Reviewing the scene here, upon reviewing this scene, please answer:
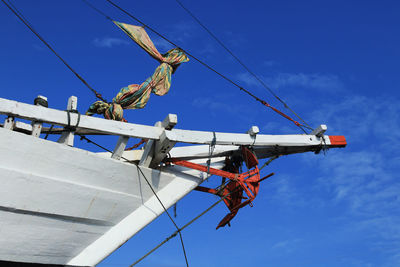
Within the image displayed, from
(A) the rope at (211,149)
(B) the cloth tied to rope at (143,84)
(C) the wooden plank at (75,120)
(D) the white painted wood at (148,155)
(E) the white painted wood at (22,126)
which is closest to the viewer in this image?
(C) the wooden plank at (75,120)

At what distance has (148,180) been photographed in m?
9.11

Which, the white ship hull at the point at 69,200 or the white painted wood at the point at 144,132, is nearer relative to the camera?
the white painted wood at the point at 144,132

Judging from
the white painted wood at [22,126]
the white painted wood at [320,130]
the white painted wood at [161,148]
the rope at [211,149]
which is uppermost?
the white painted wood at [22,126]

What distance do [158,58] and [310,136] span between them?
3.78 m

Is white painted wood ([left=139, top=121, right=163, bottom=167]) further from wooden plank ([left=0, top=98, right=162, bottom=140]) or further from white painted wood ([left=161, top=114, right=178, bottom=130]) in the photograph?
white painted wood ([left=161, top=114, right=178, bottom=130])

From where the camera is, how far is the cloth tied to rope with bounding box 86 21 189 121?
9.72 meters

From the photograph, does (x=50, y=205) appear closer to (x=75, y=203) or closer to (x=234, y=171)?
(x=75, y=203)

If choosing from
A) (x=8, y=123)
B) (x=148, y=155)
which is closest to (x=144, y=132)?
(x=148, y=155)

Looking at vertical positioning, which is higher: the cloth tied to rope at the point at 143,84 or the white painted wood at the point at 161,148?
the cloth tied to rope at the point at 143,84

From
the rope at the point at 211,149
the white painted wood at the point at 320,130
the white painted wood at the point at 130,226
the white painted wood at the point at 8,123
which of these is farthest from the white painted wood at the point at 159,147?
the white painted wood at the point at 320,130

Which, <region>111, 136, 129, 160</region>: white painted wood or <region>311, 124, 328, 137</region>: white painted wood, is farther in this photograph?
<region>311, 124, 328, 137</region>: white painted wood

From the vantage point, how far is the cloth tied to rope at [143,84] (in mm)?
9719

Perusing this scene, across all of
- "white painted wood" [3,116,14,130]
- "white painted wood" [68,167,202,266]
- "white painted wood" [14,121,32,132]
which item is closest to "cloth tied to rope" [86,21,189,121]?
"white painted wood" [14,121,32,132]

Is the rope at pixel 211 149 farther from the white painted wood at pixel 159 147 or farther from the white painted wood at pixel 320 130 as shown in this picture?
the white painted wood at pixel 320 130
